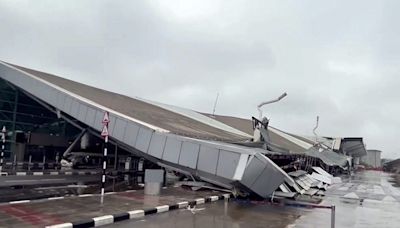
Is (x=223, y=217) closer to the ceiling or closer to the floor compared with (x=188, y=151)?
closer to the floor

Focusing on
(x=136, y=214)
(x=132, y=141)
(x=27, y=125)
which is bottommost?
(x=136, y=214)

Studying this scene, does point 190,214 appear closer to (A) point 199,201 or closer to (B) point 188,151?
(A) point 199,201

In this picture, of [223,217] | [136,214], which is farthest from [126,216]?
[223,217]

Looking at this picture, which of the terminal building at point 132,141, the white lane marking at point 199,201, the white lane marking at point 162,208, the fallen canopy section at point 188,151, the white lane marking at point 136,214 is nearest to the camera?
the white lane marking at point 136,214

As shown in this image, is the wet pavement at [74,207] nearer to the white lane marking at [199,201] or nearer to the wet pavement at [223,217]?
the white lane marking at [199,201]

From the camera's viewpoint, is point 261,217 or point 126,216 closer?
point 126,216

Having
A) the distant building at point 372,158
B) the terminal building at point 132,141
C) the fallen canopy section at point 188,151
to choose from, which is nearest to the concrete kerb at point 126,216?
the fallen canopy section at point 188,151

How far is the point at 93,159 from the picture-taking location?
29188 mm

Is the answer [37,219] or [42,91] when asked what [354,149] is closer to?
[42,91]

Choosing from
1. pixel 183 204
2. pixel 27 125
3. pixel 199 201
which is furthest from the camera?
pixel 27 125

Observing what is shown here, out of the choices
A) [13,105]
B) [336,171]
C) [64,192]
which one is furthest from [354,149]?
[64,192]

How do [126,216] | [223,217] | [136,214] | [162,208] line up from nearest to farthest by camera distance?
[126,216]
[136,214]
[223,217]
[162,208]

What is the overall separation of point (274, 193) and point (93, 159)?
56.2 feet

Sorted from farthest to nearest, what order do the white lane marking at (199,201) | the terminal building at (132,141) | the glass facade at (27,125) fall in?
the glass facade at (27,125) → the terminal building at (132,141) → the white lane marking at (199,201)
